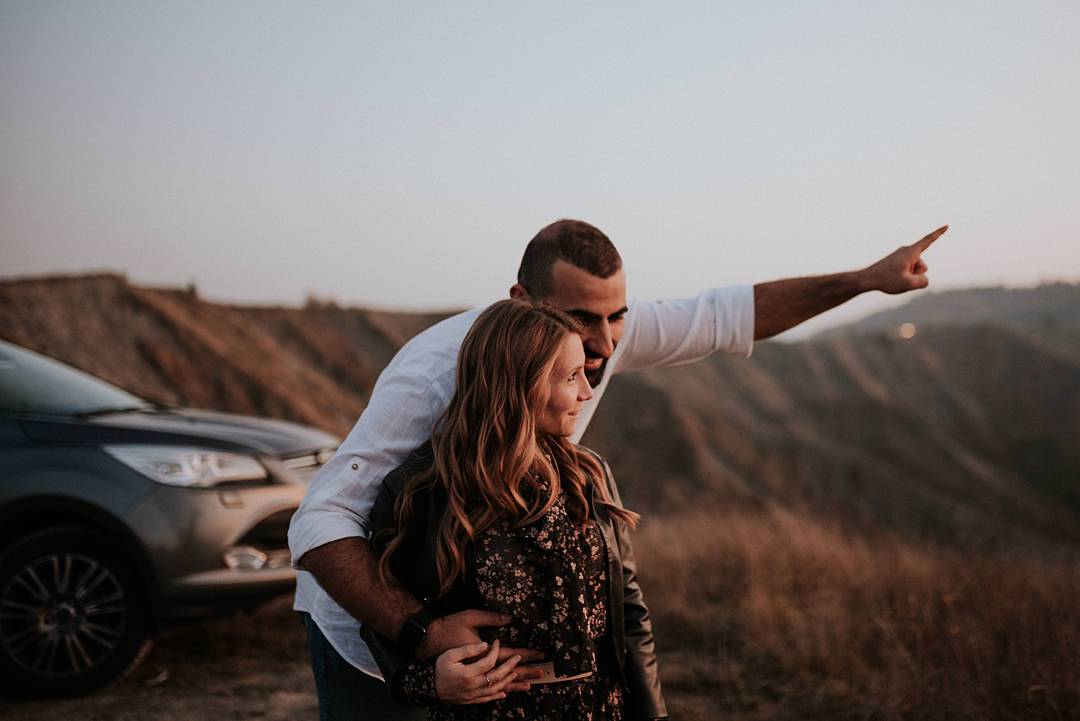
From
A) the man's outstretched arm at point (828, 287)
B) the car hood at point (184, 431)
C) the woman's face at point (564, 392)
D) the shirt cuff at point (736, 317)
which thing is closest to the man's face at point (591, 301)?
the woman's face at point (564, 392)

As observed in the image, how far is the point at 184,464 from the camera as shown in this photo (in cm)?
455

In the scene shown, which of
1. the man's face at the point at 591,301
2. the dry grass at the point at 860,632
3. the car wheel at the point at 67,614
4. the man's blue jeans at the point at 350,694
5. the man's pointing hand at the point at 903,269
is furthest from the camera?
the car wheel at the point at 67,614

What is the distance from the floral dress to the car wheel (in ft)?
9.73

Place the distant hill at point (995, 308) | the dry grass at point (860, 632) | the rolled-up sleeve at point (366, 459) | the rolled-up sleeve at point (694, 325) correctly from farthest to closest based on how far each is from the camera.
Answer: the distant hill at point (995, 308), the dry grass at point (860, 632), the rolled-up sleeve at point (694, 325), the rolled-up sleeve at point (366, 459)

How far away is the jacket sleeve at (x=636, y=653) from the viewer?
6.92ft

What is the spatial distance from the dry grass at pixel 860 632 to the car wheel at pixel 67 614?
2714mm

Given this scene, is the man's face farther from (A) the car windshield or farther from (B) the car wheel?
(A) the car windshield

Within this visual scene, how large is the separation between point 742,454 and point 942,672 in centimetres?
3119

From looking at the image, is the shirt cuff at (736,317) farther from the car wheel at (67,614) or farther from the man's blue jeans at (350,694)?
the car wheel at (67,614)

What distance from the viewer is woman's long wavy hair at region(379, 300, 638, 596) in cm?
203

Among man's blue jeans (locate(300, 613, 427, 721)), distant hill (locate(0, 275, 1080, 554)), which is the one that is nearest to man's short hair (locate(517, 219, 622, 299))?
man's blue jeans (locate(300, 613, 427, 721))

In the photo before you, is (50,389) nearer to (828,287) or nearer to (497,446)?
(497,446)

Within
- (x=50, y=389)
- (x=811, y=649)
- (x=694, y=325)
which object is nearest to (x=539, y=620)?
(x=694, y=325)

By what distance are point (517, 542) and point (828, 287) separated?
66.6 inches
